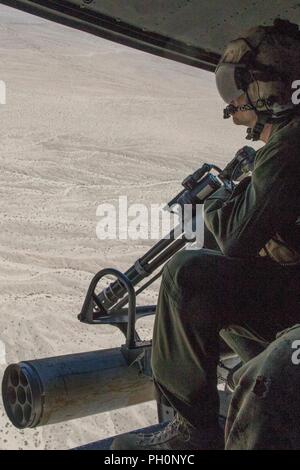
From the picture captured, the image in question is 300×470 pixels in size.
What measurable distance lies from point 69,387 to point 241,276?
1.01m

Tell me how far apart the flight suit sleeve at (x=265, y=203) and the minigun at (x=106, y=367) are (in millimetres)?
366

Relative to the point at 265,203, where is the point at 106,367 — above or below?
below

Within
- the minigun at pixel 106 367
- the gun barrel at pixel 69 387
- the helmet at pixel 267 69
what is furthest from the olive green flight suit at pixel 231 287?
the gun barrel at pixel 69 387

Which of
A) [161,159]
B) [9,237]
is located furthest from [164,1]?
[161,159]

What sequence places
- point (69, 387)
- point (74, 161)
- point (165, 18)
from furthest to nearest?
point (74, 161) → point (165, 18) → point (69, 387)

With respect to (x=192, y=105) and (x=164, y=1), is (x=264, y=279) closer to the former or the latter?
(x=164, y=1)

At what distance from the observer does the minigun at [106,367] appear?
272 cm

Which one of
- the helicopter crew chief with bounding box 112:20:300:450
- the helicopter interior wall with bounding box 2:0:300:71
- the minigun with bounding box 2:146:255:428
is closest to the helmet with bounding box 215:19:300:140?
the helicopter crew chief with bounding box 112:20:300:450

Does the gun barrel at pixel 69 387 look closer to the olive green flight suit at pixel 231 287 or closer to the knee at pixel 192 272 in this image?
the olive green flight suit at pixel 231 287

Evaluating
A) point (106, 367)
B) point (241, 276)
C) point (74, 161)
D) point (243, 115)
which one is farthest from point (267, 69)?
point (74, 161)

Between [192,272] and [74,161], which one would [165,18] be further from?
[74,161]

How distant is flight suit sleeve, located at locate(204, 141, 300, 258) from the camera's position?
7.00ft

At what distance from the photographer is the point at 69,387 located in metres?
2.85

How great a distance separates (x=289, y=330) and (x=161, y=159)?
1691 centimetres
